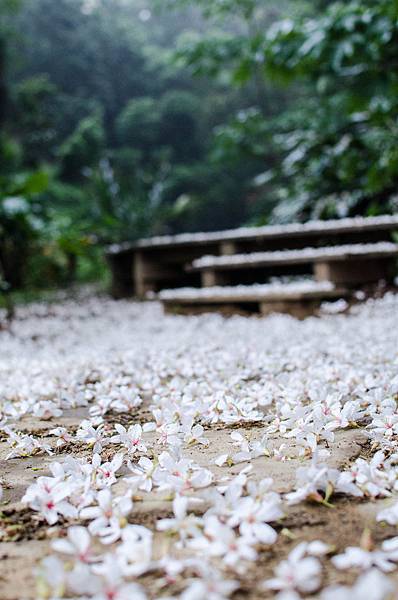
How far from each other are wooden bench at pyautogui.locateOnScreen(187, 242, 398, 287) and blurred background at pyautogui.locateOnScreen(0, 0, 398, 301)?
3.74 feet

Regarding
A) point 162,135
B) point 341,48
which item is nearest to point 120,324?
point 341,48

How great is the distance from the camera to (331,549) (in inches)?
30.4

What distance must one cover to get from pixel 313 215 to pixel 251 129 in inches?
143

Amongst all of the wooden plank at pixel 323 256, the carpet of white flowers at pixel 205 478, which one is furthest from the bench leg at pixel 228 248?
the carpet of white flowers at pixel 205 478

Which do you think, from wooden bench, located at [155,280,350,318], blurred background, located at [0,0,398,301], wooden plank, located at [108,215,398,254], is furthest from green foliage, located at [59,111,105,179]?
wooden bench, located at [155,280,350,318]

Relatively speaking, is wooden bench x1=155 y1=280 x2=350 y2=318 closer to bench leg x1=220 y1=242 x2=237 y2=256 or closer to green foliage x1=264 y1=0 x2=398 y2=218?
bench leg x1=220 y1=242 x2=237 y2=256

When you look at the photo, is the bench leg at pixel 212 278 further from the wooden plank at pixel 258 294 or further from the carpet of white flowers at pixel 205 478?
the carpet of white flowers at pixel 205 478

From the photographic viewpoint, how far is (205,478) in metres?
0.99

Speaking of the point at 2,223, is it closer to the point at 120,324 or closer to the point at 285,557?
the point at 120,324

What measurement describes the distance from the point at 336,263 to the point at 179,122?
1451 centimetres

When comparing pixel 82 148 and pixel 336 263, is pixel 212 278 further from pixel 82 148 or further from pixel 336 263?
pixel 82 148

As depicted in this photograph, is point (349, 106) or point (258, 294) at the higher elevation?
point (349, 106)

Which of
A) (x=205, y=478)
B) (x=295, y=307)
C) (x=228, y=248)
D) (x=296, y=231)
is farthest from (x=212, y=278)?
(x=205, y=478)

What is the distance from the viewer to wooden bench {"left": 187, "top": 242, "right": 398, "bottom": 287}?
4.15 meters
